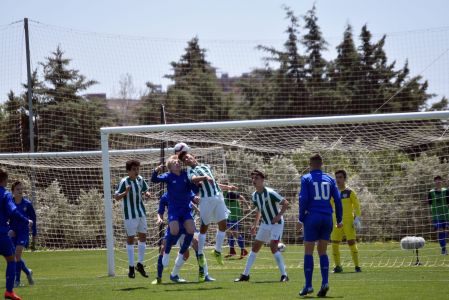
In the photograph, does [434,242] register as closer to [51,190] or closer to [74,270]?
[74,270]

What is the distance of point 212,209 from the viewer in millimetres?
16078

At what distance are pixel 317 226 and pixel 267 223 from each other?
2.83 meters

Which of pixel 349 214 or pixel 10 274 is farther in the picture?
pixel 349 214

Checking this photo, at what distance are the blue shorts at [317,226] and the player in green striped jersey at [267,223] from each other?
2337mm

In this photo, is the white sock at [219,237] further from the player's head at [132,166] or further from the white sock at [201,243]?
the player's head at [132,166]

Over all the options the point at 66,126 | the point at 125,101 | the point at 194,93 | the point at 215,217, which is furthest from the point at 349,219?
the point at 125,101

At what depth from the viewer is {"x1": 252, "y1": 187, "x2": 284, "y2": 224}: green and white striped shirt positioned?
14914 mm

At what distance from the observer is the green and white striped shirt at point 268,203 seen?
14914 millimetres

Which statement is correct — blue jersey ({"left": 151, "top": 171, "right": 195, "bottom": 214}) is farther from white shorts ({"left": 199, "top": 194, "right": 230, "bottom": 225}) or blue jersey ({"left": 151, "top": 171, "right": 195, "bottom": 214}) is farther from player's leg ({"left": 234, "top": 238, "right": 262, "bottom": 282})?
white shorts ({"left": 199, "top": 194, "right": 230, "bottom": 225})

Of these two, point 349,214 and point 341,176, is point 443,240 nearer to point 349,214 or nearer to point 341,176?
point 349,214

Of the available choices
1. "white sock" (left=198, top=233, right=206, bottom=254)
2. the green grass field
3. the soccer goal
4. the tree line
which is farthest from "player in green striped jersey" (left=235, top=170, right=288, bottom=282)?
the tree line

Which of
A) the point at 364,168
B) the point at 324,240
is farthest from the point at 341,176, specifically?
the point at 364,168

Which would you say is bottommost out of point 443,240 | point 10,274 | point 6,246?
point 443,240

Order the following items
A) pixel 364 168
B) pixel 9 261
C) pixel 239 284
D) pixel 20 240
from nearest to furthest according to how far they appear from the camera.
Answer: pixel 9 261 → pixel 239 284 → pixel 20 240 → pixel 364 168
